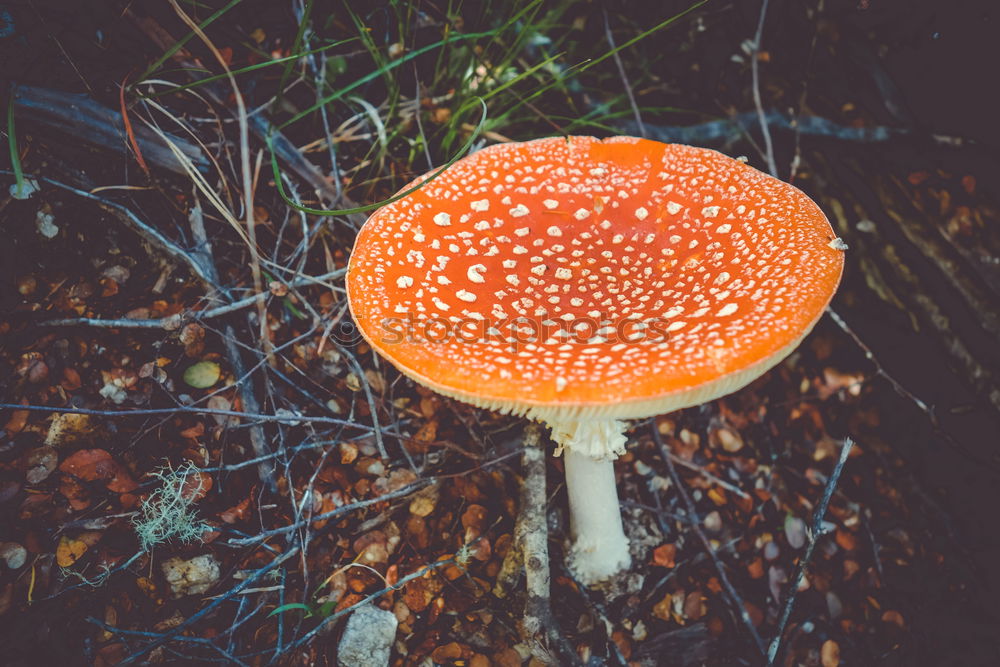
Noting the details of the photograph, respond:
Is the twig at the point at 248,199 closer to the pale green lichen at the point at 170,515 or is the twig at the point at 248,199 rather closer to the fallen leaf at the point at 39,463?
the pale green lichen at the point at 170,515

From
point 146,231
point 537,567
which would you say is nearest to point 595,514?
point 537,567

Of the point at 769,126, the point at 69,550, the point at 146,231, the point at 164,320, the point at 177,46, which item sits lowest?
the point at 69,550

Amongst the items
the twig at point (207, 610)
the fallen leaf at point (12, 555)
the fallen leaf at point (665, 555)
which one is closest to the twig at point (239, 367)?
the twig at point (207, 610)

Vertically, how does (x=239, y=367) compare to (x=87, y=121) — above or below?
below

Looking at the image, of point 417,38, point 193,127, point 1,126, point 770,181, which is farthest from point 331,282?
point 770,181

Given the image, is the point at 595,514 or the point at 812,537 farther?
the point at 595,514

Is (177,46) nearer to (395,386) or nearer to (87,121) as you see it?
(87,121)

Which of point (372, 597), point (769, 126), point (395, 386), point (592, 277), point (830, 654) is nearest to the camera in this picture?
point (592, 277)
